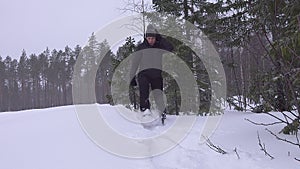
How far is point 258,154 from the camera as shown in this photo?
344cm

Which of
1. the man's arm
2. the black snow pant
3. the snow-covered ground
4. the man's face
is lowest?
the snow-covered ground

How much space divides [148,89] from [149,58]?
62 centimetres

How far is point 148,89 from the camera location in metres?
6.30

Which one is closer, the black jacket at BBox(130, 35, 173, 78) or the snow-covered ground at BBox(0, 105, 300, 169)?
the snow-covered ground at BBox(0, 105, 300, 169)

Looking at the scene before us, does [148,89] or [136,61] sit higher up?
[136,61]

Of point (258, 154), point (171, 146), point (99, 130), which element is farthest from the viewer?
point (99, 130)

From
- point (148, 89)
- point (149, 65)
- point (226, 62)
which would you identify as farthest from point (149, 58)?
point (226, 62)

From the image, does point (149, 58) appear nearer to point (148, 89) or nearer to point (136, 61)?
point (136, 61)

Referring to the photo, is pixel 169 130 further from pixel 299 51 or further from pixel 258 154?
pixel 299 51

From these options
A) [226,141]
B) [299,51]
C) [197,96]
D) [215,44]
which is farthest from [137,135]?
[215,44]

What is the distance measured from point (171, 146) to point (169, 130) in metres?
1.11

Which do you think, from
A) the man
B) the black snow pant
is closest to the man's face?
the man

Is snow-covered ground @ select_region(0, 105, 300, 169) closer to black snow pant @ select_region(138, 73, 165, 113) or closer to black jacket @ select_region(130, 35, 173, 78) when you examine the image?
black snow pant @ select_region(138, 73, 165, 113)

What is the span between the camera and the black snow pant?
618 cm
